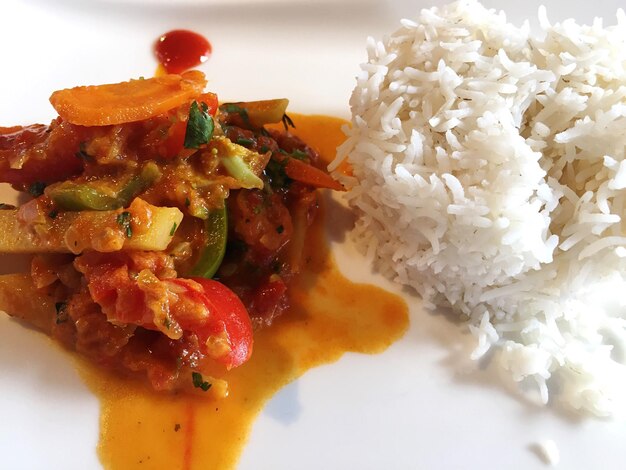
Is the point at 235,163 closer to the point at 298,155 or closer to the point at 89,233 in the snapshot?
the point at 298,155

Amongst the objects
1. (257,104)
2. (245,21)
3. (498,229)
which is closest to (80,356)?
(257,104)

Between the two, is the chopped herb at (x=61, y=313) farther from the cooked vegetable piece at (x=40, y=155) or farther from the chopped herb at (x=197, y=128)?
the chopped herb at (x=197, y=128)

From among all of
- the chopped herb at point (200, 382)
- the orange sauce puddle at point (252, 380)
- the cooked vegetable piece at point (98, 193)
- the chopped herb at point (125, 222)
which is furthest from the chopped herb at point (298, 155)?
the chopped herb at point (200, 382)

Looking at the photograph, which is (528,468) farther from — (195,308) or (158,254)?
(158,254)

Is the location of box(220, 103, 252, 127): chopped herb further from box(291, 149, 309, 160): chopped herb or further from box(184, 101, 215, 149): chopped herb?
box(184, 101, 215, 149): chopped herb

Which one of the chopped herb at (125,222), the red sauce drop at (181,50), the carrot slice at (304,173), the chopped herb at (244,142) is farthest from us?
the red sauce drop at (181,50)

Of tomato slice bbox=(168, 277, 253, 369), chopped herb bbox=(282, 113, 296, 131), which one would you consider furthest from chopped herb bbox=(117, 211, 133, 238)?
chopped herb bbox=(282, 113, 296, 131)
